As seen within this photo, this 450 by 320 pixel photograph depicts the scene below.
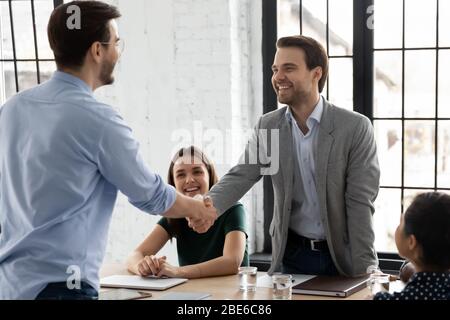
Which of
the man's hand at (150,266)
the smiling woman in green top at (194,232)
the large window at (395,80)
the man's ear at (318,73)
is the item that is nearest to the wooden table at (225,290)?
the man's hand at (150,266)

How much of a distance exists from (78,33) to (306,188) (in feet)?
4.47

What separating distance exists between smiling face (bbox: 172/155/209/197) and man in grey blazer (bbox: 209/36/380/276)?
0.15 m

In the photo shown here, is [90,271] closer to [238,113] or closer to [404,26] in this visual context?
[238,113]

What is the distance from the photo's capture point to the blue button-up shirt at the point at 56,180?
2117 millimetres

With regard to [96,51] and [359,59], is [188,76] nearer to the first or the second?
[359,59]

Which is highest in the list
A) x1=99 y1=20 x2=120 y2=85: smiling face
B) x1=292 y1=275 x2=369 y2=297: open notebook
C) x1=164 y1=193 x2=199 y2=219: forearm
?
x1=99 y1=20 x2=120 y2=85: smiling face

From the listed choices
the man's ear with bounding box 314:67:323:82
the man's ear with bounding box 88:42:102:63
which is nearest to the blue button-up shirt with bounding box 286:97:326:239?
the man's ear with bounding box 314:67:323:82

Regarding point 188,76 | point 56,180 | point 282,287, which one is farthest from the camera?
point 188,76

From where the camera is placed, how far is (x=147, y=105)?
14.6ft

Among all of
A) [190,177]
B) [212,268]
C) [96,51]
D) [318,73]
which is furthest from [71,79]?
[318,73]

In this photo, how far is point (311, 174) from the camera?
3252 millimetres

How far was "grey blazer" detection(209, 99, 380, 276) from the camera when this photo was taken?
10.1ft

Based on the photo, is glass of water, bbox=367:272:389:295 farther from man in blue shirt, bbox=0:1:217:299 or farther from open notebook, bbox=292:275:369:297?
man in blue shirt, bbox=0:1:217:299
